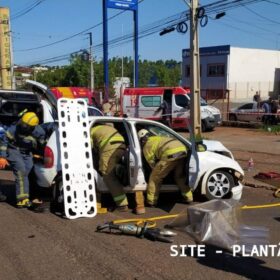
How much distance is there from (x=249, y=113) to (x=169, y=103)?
5301mm

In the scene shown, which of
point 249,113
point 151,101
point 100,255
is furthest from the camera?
point 249,113

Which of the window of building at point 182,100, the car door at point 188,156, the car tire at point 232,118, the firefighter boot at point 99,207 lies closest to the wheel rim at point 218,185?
the car door at point 188,156

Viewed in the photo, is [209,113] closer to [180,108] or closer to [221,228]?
[180,108]

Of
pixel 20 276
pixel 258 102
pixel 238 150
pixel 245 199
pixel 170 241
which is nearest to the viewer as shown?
pixel 20 276

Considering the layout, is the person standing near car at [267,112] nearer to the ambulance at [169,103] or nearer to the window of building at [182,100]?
the ambulance at [169,103]

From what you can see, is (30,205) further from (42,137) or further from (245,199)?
(245,199)

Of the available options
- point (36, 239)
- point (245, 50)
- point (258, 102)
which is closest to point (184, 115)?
point (258, 102)

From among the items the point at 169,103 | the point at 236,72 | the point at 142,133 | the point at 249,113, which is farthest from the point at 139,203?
the point at 236,72

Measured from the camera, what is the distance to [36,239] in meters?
5.86

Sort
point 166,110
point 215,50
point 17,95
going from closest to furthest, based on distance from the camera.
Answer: point 17,95, point 166,110, point 215,50

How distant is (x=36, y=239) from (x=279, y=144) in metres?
13.3

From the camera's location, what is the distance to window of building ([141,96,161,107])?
941 inches

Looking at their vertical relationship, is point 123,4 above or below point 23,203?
above

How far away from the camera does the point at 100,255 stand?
525 cm
